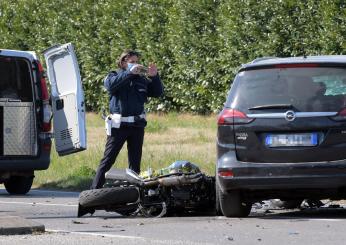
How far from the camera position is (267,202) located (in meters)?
13.7

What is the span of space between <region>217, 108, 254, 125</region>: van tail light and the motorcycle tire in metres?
1.19

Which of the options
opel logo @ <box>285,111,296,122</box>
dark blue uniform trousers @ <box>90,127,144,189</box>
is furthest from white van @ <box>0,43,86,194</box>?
opel logo @ <box>285,111,296,122</box>

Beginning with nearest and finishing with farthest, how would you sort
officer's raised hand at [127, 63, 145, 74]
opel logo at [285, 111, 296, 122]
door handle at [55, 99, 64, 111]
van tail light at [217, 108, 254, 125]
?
opel logo at [285, 111, 296, 122] < van tail light at [217, 108, 254, 125] < officer's raised hand at [127, 63, 145, 74] < door handle at [55, 99, 64, 111]

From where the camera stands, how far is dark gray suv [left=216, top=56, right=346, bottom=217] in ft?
38.3

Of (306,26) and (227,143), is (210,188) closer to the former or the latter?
(227,143)

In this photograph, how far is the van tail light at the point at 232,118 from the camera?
1204cm

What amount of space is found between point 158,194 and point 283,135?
1.57 meters

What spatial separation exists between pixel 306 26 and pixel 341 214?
11.0 meters

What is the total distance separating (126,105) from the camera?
1388 cm

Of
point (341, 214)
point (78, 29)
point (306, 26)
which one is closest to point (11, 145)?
point (341, 214)

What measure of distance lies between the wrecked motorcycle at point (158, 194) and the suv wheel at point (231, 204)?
42cm

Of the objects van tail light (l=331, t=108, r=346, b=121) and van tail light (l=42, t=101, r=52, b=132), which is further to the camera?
van tail light (l=42, t=101, r=52, b=132)

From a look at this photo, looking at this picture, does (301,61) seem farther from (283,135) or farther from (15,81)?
(15,81)

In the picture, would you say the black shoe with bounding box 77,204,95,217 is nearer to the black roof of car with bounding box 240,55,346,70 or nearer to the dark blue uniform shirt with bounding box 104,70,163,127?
the dark blue uniform shirt with bounding box 104,70,163,127
